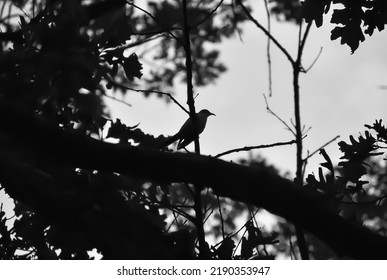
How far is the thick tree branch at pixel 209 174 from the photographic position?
154 centimetres

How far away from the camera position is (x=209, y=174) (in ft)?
5.25

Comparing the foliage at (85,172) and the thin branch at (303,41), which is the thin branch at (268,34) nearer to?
the thin branch at (303,41)

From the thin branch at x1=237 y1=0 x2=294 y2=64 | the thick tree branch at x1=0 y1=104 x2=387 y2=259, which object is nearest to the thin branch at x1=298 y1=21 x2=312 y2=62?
the thin branch at x1=237 y1=0 x2=294 y2=64

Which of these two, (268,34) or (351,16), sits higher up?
(268,34)

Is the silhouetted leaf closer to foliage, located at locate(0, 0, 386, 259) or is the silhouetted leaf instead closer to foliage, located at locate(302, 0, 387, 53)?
foliage, located at locate(0, 0, 386, 259)

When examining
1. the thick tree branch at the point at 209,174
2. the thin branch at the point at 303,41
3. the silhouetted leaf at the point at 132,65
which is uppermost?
the thin branch at the point at 303,41

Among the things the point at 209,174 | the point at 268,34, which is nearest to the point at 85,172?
the point at 209,174

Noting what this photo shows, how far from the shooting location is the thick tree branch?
5.04 ft

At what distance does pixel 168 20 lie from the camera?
273 inches

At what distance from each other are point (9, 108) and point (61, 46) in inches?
9.4

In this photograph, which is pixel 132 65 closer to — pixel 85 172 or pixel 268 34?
pixel 85 172

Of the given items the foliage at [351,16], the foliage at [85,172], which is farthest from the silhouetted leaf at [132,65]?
the foliage at [351,16]

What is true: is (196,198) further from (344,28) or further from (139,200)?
(344,28)
